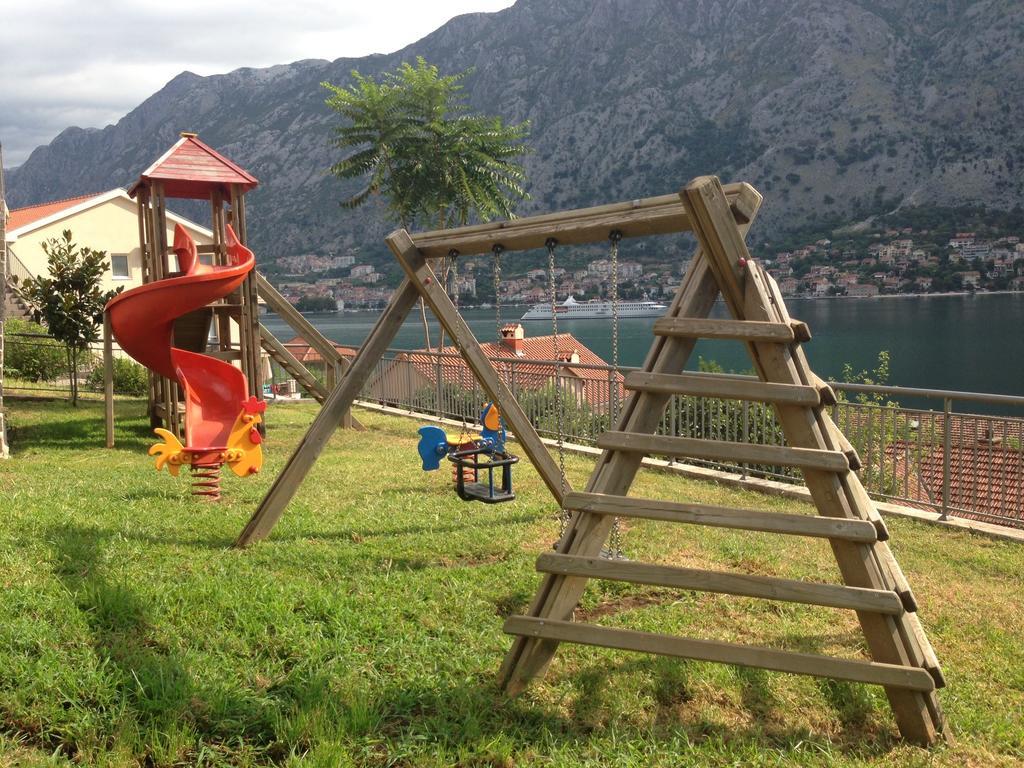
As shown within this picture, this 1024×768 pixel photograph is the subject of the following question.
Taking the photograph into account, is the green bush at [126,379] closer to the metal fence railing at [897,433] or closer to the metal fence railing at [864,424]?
the metal fence railing at [864,424]

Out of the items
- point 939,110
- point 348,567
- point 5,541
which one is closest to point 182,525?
point 5,541

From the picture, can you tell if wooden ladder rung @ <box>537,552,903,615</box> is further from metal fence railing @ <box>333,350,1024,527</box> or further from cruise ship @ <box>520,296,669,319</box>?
cruise ship @ <box>520,296,669,319</box>

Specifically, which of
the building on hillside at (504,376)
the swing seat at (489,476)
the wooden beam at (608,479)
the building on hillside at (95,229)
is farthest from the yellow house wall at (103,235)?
the wooden beam at (608,479)

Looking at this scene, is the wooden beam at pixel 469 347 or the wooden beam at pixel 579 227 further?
the wooden beam at pixel 469 347

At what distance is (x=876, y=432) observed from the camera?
881cm

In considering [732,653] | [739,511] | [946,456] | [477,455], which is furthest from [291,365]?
[732,653]

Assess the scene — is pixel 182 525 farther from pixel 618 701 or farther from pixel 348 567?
pixel 618 701

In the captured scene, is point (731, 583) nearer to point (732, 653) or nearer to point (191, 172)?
Result: point (732, 653)

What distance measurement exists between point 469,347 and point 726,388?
271cm

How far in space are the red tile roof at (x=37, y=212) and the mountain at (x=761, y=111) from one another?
97786 mm

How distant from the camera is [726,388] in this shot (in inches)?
143

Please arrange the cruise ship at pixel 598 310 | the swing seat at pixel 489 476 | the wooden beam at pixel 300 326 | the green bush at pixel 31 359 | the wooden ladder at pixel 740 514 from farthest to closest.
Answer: the cruise ship at pixel 598 310 → the green bush at pixel 31 359 → the wooden beam at pixel 300 326 → the swing seat at pixel 489 476 → the wooden ladder at pixel 740 514

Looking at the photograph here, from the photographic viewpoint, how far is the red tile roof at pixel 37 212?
102ft

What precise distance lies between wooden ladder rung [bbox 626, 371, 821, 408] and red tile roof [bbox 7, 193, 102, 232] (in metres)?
33.1
